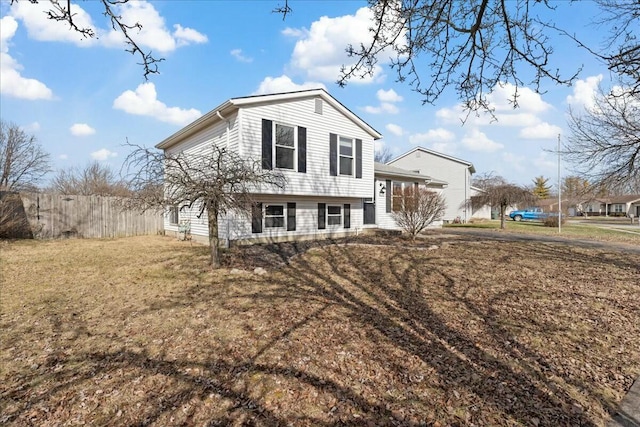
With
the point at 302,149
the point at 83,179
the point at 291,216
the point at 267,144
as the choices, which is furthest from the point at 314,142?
the point at 83,179

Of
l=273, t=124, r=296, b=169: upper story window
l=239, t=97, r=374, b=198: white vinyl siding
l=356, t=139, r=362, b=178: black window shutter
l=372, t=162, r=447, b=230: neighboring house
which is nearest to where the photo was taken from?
l=239, t=97, r=374, b=198: white vinyl siding

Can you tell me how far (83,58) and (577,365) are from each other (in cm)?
873

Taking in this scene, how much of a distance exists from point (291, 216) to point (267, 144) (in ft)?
10.3

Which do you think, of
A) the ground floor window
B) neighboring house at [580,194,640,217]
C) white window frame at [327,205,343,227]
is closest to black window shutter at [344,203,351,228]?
white window frame at [327,205,343,227]

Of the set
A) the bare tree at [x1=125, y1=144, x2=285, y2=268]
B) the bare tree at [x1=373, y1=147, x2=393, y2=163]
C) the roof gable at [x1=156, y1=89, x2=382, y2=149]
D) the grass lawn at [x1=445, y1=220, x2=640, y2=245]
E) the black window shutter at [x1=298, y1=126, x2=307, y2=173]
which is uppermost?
the bare tree at [x1=373, y1=147, x2=393, y2=163]

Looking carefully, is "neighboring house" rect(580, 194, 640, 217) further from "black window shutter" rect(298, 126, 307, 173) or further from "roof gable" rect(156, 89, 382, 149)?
"black window shutter" rect(298, 126, 307, 173)

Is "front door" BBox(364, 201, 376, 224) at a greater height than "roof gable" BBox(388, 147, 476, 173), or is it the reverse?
"roof gable" BBox(388, 147, 476, 173)

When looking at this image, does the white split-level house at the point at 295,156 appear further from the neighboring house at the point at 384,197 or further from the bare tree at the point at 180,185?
the bare tree at the point at 180,185

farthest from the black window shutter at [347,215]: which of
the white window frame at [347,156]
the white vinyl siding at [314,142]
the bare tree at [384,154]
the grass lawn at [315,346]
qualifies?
the bare tree at [384,154]

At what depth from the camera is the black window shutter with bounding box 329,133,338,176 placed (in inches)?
520

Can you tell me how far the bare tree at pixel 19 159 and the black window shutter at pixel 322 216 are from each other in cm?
2222

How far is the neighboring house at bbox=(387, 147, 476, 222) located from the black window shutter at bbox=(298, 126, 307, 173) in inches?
734

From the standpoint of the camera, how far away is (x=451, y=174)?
2927 cm

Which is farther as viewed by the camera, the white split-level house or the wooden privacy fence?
the wooden privacy fence
